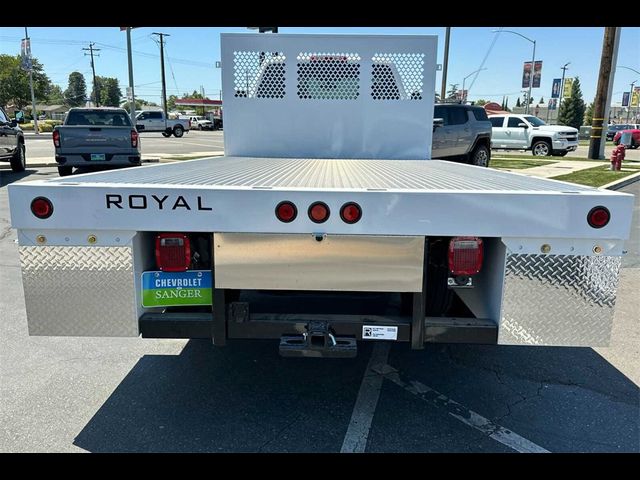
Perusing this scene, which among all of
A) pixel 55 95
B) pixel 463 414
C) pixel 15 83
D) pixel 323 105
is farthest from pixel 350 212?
pixel 55 95

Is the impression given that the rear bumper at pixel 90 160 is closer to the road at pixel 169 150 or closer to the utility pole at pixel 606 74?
the road at pixel 169 150

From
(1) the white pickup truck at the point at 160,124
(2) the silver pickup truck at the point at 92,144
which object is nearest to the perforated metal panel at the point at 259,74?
(2) the silver pickup truck at the point at 92,144

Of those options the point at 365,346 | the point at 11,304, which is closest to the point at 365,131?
the point at 365,346

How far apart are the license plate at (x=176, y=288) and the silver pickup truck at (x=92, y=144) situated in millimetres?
11152

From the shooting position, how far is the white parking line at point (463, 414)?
8.93 feet

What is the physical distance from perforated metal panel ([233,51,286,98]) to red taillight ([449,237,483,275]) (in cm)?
341

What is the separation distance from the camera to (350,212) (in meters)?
2.32

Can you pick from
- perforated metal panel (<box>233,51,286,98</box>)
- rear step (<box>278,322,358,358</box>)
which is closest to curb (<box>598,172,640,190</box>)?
perforated metal panel (<box>233,51,286,98</box>)

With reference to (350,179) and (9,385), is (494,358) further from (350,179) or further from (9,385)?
(9,385)

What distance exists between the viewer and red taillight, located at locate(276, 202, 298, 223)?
233cm

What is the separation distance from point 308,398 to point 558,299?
1.59 m

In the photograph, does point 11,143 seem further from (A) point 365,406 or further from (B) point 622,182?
(B) point 622,182

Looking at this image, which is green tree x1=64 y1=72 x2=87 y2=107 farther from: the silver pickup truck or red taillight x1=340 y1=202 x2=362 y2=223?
red taillight x1=340 y1=202 x2=362 y2=223
